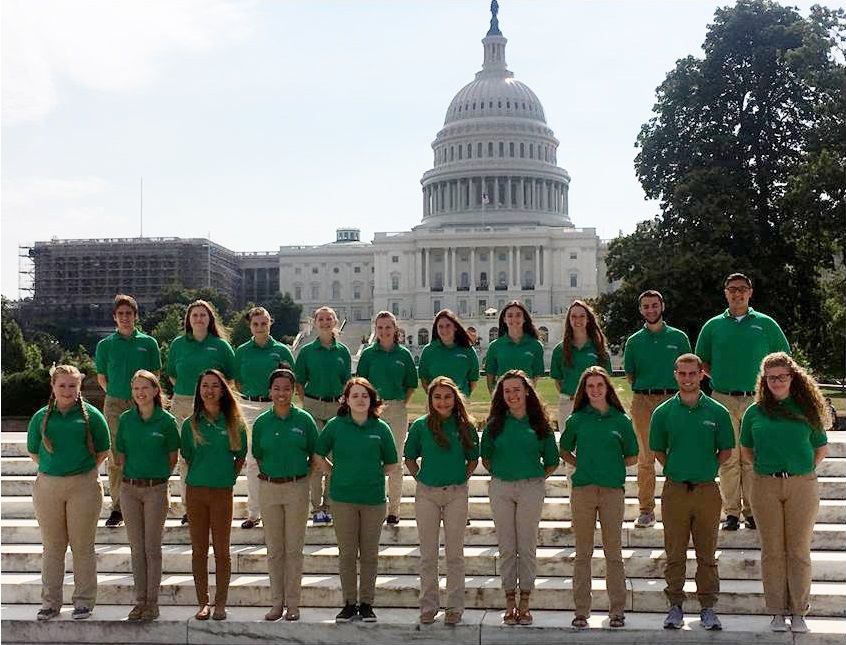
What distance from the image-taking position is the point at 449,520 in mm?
7559

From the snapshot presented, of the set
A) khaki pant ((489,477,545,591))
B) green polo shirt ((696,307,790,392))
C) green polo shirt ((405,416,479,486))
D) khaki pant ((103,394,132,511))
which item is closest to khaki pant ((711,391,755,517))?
green polo shirt ((696,307,790,392))

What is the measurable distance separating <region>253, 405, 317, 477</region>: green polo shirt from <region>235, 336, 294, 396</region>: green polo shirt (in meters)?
1.37

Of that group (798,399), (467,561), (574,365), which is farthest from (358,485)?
(798,399)

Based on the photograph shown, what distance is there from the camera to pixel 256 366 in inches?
360

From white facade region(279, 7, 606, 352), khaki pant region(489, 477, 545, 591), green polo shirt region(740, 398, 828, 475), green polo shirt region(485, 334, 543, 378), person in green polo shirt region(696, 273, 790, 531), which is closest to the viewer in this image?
green polo shirt region(740, 398, 828, 475)

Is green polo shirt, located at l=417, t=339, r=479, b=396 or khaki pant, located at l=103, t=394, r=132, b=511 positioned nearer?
green polo shirt, located at l=417, t=339, r=479, b=396

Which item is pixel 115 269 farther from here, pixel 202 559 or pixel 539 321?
pixel 202 559

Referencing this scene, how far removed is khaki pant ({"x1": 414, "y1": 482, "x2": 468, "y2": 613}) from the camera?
7.54 metres

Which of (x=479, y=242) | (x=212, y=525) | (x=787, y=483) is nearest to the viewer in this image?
(x=787, y=483)

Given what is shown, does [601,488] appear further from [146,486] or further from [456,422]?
[146,486]

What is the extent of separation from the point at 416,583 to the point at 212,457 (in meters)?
1.96

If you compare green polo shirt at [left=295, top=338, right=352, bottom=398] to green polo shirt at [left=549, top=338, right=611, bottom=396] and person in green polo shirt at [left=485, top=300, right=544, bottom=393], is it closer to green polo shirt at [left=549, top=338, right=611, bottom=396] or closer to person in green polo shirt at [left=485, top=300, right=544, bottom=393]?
person in green polo shirt at [left=485, top=300, right=544, bottom=393]

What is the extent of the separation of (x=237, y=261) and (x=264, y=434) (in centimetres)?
10571

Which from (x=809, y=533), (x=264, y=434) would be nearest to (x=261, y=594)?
(x=264, y=434)
